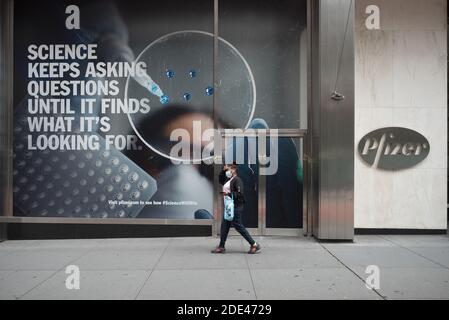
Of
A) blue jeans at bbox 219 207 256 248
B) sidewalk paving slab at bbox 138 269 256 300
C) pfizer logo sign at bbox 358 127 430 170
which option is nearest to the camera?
sidewalk paving slab at bbox 138 269 256 300

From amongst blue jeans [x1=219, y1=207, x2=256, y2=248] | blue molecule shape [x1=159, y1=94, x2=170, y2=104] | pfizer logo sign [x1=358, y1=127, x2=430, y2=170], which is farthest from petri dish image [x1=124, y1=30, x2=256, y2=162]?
pfizer logo sign [x1=358, y1=127, x2=430, y2=170]

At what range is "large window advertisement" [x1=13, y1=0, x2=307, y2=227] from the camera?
10227mm

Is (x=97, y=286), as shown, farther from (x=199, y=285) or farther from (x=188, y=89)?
(x=188, y=89)

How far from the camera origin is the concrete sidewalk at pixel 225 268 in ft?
19.4

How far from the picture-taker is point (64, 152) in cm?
1023

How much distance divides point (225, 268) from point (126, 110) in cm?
480

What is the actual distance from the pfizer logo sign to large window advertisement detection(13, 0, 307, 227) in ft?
5.55

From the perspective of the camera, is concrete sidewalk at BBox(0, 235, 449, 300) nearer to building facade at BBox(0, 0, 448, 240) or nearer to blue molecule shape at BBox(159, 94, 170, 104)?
building facade at BBox(0, 0, 448, 240)

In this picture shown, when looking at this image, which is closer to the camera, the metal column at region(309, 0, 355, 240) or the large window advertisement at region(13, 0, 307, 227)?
the metal column at region(309, 0, 355, 240)

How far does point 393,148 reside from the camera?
10.5 metres

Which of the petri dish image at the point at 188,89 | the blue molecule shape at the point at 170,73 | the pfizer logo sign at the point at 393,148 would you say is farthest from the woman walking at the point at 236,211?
the pfizer logo sign at the point at 393,148

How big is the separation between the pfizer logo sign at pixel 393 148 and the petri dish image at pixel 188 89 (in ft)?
9.59
